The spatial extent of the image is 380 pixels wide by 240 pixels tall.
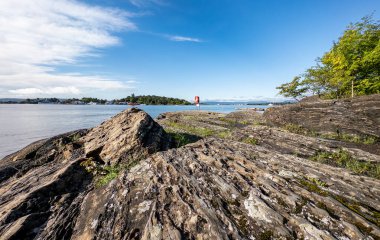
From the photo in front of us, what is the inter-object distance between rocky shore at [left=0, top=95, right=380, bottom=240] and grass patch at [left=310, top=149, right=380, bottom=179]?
6 centimetres

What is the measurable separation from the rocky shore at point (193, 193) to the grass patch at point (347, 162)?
0.18 feet

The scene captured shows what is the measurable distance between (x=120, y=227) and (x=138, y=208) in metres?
0.87

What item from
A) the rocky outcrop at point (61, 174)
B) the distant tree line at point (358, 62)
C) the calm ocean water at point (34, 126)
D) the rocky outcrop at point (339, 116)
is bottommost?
the calm ocean water at point (34, 126)

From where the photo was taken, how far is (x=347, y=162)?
1202 cm

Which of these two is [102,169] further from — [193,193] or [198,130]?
[198,130]

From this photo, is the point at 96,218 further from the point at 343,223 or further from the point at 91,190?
the point at 343,223

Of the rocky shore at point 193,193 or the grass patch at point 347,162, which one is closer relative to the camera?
the rocky shore at point 193,193

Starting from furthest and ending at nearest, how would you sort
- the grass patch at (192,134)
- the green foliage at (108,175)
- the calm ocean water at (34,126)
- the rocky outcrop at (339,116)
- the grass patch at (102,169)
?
the calm ocean water at (34,126), the grass patch at (192,134), the rocky outcrop at (339,116), the grass patch at (102,169), the green foliage at (108,175)

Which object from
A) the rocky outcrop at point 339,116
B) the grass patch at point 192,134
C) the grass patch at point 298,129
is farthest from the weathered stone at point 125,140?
the rocky outcrop at point 339,116

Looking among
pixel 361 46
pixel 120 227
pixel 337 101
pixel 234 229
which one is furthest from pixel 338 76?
pixel 120 227

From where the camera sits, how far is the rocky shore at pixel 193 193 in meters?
6.28

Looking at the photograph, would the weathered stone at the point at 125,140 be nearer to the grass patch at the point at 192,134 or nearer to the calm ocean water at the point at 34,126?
the grass patch at the point at 192,134

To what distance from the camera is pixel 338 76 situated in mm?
32375

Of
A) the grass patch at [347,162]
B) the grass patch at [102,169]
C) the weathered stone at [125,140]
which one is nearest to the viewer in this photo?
the grass patch at [102,169]
